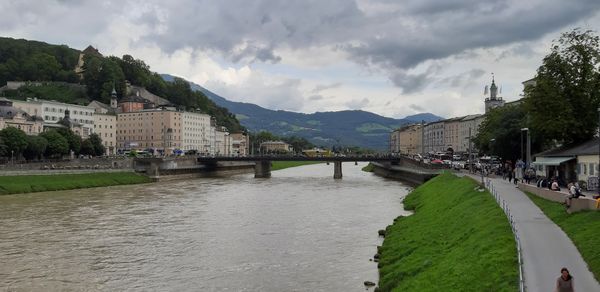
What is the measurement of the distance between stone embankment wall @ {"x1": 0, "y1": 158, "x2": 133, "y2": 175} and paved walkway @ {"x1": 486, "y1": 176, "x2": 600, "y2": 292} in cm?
6892

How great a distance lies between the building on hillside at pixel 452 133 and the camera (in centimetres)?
18525

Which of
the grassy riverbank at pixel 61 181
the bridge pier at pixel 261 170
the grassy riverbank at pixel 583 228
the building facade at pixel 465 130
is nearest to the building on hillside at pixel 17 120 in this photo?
the grassy riverbank at pixel 61 181

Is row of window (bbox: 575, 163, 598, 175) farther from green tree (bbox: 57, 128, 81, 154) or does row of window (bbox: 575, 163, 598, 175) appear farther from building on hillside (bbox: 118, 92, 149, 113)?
building on hillside (bbox: 118, 92, 149, 113)

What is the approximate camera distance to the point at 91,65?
197875 millimetres

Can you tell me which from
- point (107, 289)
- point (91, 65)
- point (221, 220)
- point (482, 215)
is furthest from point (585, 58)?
point (91, 65)

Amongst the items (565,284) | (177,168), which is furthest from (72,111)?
(565,284)

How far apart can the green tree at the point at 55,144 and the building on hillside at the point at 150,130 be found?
215 ft

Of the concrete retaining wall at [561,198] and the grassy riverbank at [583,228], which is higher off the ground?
the concrete retaining wall at [561,198]

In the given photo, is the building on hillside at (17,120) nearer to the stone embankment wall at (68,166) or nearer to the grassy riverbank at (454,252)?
the stone embankment wall at (68,166)

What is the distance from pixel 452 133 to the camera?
190 metres

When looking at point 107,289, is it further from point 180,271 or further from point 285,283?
point 285,283

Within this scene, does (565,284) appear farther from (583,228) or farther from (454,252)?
(583,228)

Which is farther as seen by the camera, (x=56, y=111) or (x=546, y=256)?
(x=56, y=111)

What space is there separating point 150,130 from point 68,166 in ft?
278
